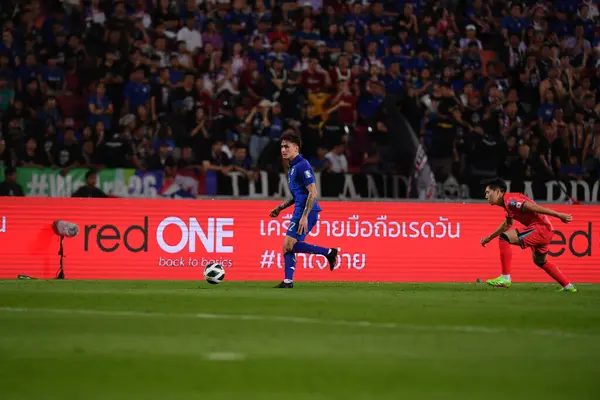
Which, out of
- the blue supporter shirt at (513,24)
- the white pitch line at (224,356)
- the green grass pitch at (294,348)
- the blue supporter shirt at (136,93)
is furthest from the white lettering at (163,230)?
the white pitch line at (224,356)

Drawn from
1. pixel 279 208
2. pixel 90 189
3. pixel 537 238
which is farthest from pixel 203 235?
pixel 537 238

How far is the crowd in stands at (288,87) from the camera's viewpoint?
66.4 feet

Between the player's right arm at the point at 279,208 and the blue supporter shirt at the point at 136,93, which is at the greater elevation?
the blue supporter shirt at the point at 136,93

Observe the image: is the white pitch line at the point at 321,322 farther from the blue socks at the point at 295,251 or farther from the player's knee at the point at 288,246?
the blue socks at the point at 295,251

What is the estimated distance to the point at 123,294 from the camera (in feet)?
41.9

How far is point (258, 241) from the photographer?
19016 millimetres

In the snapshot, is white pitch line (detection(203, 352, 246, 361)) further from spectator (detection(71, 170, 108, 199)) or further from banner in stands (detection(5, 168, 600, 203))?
banner in stands (detection(5, 168, 600, 203))

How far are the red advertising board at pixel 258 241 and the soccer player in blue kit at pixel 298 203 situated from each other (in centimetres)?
421

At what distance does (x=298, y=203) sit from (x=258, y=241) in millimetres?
4504

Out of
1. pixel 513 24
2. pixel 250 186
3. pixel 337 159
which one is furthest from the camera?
pixel 513 24

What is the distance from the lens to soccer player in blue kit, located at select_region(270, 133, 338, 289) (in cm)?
1436

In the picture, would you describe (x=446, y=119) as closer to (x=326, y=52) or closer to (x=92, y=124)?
(x=326, y=52)

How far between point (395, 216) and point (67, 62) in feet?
24.2

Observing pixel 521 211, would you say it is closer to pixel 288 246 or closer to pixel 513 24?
pixel 288 246
